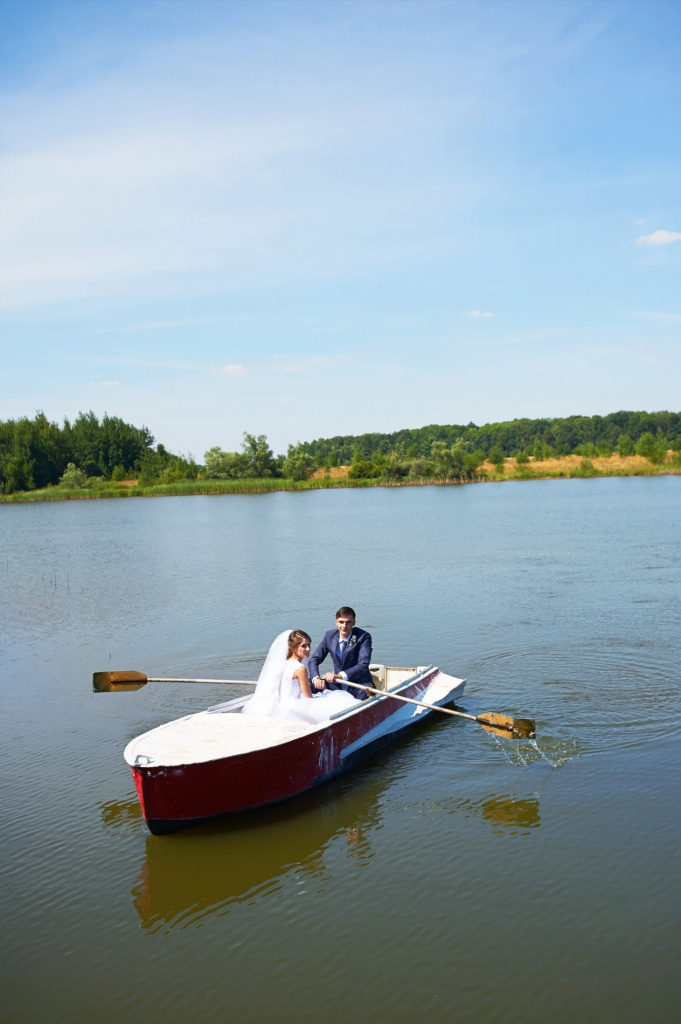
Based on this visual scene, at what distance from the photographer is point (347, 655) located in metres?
9.82

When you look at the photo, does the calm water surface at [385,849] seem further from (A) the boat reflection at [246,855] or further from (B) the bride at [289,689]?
(B) the bride at [289,689]

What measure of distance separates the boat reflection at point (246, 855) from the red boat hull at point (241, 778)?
156 millimetres

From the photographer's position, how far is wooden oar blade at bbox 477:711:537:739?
338 inches

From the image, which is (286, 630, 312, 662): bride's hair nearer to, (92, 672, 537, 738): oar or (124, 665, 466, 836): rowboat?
(124, 665, 466, 836): rowboat

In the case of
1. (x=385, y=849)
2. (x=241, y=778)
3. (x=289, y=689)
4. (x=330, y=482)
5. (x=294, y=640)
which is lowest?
(x=385, y=849)

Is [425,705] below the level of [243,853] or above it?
above

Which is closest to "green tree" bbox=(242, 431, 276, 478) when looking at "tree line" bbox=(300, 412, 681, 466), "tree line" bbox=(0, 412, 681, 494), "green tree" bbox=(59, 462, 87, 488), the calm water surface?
"tree line" bbox=(0, 412, 681, 494)

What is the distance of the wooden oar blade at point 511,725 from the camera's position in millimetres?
8591

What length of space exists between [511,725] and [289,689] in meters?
2.39

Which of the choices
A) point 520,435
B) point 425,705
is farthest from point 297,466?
point 425,705

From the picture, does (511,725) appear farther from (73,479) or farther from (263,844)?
(73,479)

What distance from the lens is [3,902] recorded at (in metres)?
6.64

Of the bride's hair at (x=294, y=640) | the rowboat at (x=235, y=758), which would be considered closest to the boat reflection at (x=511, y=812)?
the rowboat at (x=235, y=758)

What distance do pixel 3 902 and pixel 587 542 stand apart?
24.9m
